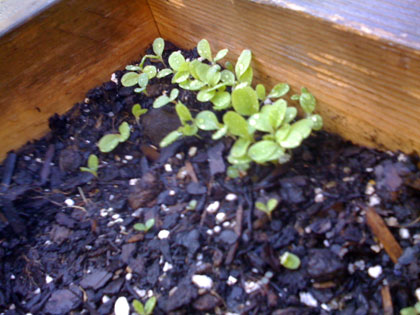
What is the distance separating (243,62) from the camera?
110cm

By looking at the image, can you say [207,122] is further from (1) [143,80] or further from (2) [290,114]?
(1) [143,80]

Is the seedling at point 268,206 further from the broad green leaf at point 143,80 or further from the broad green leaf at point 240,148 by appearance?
the broad green leaf at point 143,80

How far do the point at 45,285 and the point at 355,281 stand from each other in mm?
745

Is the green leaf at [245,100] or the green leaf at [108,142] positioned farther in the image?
the green leaf at [108,142]

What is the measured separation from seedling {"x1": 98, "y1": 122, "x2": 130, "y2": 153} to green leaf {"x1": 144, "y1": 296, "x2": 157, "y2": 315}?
448 millimetres

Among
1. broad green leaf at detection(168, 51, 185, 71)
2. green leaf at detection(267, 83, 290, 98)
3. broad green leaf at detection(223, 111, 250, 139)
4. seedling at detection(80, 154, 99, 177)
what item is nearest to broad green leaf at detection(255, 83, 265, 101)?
green leaf at detection(267, 83, 290, 98)

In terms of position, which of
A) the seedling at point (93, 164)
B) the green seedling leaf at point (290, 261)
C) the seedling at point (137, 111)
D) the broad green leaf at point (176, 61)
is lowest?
the green seedling leaf at point (290, 261)

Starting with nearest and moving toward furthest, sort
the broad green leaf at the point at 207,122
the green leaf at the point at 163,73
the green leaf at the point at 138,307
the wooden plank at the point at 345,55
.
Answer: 1. the wooden plank at the point at 345,55
2. the green leaf at the point at 138,307
3. the broad green leaf at the point at 207,122
4. the green leaf at the point at 163,73

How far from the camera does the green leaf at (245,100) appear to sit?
40.1 inches

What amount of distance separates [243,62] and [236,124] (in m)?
0.21

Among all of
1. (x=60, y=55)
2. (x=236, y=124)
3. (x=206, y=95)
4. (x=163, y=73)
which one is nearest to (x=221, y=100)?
(x=206, y=95)

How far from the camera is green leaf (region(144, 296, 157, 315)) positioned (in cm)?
93

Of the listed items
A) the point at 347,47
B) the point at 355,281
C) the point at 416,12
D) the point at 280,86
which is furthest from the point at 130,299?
the point at 416,12

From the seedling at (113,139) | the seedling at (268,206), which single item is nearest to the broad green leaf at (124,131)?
the seedling at (113,139)
